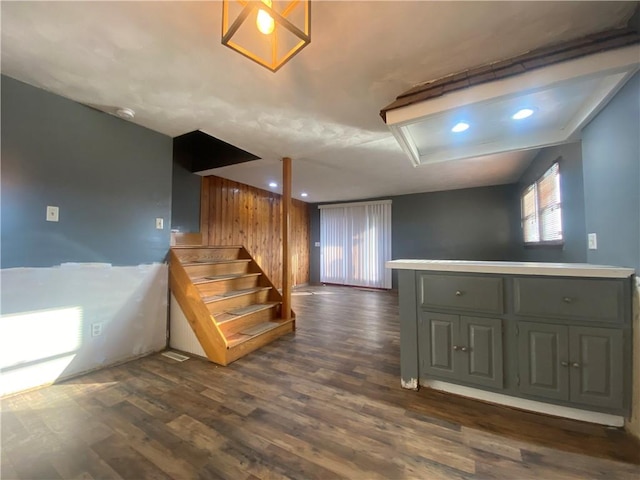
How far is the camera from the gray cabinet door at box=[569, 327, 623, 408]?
4.70ft

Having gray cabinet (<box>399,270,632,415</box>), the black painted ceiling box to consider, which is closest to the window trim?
gray cabinet (<box>399,270,632,415</box>)

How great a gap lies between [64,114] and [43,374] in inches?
82.2

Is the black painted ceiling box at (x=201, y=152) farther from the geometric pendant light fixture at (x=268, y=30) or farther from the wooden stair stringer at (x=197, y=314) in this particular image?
the geometric pendant light fixture at (x=268, y=30)

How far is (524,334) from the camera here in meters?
1.61

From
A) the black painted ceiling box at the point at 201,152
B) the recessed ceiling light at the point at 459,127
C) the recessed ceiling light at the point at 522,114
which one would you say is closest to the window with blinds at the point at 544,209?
the recessed ceiling light at the point at 522,114

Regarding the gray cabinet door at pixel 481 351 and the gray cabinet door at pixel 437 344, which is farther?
the gray cabinet door at pixel 437 344

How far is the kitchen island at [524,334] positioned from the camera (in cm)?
145

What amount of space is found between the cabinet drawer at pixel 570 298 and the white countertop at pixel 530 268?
1.9 inches

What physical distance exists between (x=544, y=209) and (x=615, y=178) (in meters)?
1.89

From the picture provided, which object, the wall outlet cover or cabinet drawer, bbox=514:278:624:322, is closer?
cabinet drawer, bbox=514:278:624:322

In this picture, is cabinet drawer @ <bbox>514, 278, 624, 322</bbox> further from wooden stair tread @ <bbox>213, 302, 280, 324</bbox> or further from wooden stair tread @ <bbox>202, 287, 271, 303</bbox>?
wooden stair tread @ <bbox>202, 287, 271, 303</bbox>

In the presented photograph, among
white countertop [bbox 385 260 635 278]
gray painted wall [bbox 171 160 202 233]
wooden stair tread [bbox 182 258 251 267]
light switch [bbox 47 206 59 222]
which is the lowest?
wooden stair tread [bbox 182 258 251 267]

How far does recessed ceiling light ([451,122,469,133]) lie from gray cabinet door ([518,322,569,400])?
161 centimetres

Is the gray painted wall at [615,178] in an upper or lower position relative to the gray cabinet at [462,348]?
upper
